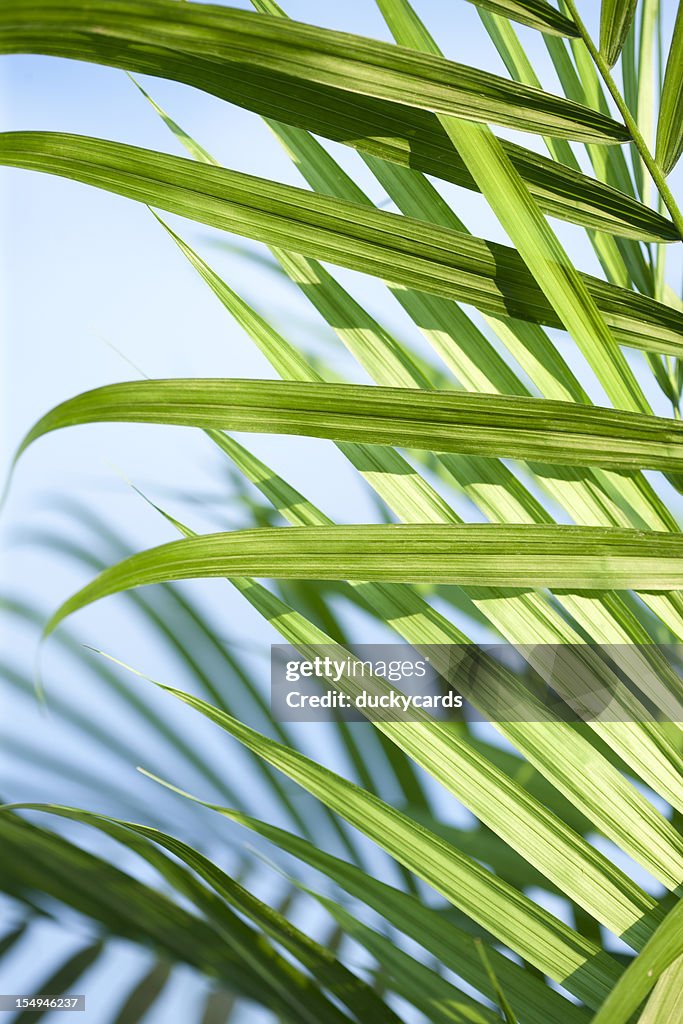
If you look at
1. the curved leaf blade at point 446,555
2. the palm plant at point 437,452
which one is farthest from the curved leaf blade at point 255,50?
the curved leaf blade at point 446,555

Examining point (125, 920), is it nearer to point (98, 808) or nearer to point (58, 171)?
point (98, 808)

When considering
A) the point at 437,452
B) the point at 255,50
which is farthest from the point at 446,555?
the point at 255,50

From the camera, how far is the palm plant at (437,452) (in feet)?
0.71

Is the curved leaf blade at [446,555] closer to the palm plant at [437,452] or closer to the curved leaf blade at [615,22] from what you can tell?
the palm plant at [437,452]

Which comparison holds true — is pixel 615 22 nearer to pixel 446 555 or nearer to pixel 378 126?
pixel 378 126

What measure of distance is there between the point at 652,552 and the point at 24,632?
383 millimetres

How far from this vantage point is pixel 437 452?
10.0 inches

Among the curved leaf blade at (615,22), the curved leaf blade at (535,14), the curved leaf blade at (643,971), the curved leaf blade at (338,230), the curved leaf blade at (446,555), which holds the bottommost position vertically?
the curved leaf blade at (643,971)

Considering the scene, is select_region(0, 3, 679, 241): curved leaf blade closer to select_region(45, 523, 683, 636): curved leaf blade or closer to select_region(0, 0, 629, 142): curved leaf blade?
select_region(0, 0, 629, 142): curved leaf blade

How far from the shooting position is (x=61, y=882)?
423mm

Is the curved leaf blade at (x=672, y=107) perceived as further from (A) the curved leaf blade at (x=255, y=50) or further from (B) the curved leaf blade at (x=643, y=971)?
(B) the curved leaf blade at (x=643, y=971)

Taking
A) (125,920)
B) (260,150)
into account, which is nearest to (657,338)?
(260,150)

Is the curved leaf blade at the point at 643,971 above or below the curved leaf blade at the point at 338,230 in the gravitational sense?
below

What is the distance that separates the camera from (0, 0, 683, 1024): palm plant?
0.22m
